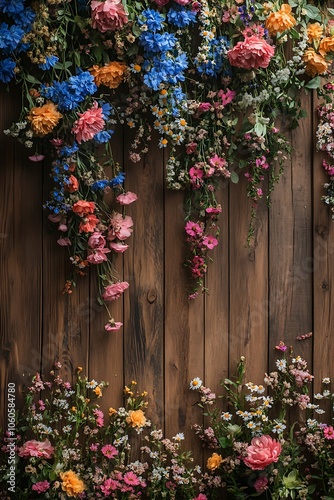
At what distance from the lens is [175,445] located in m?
2.52

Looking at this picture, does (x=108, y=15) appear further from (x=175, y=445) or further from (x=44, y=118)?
(x=175, y=445)

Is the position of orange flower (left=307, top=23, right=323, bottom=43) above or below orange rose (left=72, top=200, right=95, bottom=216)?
above

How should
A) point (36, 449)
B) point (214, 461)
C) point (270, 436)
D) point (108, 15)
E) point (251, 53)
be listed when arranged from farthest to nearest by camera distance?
point (270, 436), point (214, 461), point (36, 449), point (251, 53), point (108, 15)

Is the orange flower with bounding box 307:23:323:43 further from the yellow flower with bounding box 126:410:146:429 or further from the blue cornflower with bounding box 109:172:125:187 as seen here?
the yellow flower with bounding box 126:410:146:429

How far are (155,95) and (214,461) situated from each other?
56.3 inches

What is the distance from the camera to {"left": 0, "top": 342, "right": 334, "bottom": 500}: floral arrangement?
2428 millimetres

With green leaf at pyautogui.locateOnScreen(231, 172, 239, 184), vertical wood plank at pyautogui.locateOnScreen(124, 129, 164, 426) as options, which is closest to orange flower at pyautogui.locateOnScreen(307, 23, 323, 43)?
green leaf at pyautogui.locateOnScreen(231, 172, 239, 184)

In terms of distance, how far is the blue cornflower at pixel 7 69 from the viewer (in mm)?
2234

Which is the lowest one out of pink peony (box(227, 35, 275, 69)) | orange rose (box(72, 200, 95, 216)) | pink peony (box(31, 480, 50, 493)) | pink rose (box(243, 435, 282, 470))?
pink peony (box(31, 480, 50, 493))

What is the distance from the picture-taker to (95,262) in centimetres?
241

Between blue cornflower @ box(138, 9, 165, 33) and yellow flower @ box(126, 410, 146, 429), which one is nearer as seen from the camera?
blue cornflower @ box(138, 9, 165, 33)

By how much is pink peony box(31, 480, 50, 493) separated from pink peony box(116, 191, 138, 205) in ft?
3.58

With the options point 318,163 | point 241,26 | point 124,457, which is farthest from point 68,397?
point 241,26

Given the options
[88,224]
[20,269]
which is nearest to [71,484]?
[20,269]
